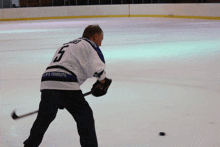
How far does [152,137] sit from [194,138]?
37 centimetres

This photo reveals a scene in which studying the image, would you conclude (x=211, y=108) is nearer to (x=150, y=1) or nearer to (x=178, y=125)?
(x=178, y=125)

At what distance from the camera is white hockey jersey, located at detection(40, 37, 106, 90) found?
2.69 m

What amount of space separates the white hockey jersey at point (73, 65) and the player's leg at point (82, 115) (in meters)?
0.07

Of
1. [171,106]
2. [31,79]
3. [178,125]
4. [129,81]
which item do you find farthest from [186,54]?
[178,125]

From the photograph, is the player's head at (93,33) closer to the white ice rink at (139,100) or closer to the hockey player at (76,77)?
the hockey player at (76,77)

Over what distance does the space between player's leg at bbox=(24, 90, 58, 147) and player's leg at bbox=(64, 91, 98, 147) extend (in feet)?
0.48

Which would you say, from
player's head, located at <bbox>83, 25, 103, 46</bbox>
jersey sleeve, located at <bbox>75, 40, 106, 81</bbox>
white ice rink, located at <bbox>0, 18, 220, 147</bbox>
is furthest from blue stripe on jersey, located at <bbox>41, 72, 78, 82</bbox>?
white ice rink, located at <bbox>0, 18, 220, 147</bbox>

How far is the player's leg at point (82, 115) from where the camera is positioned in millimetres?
2709

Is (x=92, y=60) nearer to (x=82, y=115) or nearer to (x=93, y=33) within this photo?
(x=93, y=33)

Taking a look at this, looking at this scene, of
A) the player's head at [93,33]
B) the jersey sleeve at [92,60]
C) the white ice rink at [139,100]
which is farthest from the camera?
the white ice rink at [139,100]

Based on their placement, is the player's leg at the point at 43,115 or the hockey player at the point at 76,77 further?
the player's leg at the point at 43,115

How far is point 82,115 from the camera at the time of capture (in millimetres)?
2715

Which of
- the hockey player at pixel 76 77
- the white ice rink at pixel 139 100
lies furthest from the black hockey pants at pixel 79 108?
the white ice rink at pixel 139 100

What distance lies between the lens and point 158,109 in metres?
4.53
